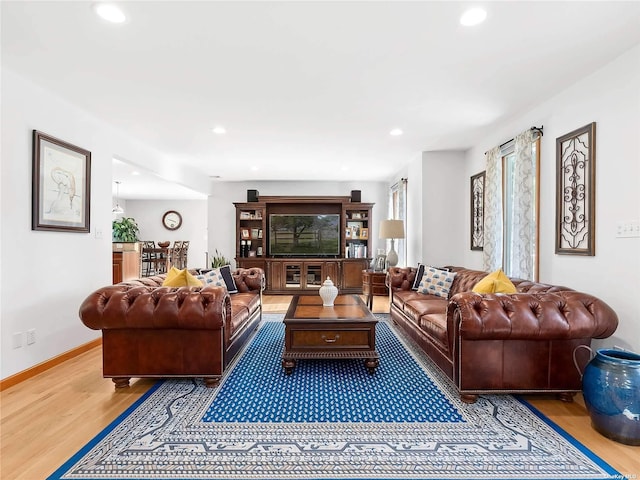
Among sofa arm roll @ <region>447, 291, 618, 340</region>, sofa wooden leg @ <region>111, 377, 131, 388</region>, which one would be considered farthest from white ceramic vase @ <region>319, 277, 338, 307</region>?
sofa wooden leg @ <region>111, 377, 131, 388</region>


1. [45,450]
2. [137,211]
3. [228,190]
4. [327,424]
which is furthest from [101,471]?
[137,211]

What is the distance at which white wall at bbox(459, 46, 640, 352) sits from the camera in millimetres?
2404

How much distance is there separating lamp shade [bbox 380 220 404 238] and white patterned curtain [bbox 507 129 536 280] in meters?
2.32

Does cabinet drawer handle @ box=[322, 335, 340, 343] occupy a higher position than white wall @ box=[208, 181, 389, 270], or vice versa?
white wall @ box=[208, 181, 389, 270]

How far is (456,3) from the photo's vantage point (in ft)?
6.41

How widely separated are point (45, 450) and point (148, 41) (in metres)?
2.46

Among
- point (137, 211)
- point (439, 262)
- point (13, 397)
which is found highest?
point (137, 211)

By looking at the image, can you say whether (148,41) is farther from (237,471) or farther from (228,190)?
(228,190)

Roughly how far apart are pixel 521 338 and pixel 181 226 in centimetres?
1014

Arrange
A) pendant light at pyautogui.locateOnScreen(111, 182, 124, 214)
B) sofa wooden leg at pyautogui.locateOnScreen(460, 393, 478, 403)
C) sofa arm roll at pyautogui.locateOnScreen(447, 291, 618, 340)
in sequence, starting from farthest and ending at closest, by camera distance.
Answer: pendant light at pyautogui.locateOnScreen(111, 182, 124, 214), sofa wooden leg at pyautogui.locateOnScreen(460, 393, 478, 403), sofa arm roll at pyautogui.locateOnScreen(447, 291, 618, 340)

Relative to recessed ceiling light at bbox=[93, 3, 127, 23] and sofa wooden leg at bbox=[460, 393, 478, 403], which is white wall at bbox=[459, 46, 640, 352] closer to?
sofa wooden leg at bbox=[460, 393, 478, 403]

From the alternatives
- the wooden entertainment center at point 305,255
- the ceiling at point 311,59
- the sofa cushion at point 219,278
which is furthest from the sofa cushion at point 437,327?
the wooden entertainment center at point 305,255

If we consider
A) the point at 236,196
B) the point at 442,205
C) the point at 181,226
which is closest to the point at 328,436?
the point at 442,205

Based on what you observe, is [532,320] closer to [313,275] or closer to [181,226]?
[313,275]
